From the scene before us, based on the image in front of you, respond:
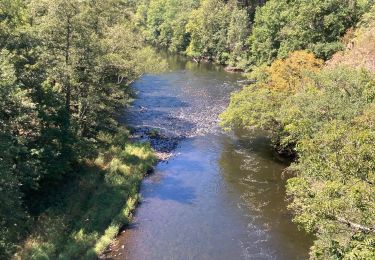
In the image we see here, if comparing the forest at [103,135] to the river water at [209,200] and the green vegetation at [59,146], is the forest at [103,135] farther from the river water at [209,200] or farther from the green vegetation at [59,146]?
the river water at [209,200]

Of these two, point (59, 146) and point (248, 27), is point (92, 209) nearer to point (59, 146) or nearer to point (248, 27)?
point (59, 146)

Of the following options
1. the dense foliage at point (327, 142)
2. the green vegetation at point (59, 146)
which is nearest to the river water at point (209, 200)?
the green vegetation at point (59, 146)

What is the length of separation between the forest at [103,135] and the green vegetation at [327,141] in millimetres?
66

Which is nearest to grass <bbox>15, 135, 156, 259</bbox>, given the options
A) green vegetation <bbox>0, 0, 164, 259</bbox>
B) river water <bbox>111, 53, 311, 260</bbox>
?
green vegetation <bbox>0, 0, 164, 259</bbox>

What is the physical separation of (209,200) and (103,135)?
12377mm

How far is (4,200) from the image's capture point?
18750 mm

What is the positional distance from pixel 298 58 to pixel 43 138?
84.7 ft

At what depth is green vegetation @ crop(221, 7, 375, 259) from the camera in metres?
15.5

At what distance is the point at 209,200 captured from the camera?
2961 centimetres

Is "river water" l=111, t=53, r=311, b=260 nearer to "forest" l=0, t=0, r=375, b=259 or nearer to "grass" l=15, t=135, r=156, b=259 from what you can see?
"grass" l=15, t=135, r=156, b=259

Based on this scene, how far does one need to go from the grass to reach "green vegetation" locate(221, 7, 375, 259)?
10597 mm

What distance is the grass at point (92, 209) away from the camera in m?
22.0

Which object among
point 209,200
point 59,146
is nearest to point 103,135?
point 59,146

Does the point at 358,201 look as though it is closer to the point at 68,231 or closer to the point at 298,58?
the point at 68,231
